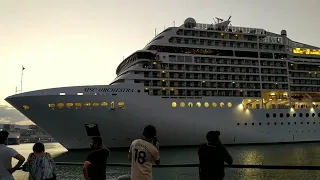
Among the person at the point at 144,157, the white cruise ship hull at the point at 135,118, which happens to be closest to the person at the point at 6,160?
the person at the point at 144,157

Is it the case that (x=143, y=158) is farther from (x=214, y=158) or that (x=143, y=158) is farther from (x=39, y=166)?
(x=39, y=166)

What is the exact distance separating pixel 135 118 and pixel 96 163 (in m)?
28.9

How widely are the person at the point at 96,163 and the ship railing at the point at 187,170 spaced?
2.55 feet

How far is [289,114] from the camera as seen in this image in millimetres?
44094

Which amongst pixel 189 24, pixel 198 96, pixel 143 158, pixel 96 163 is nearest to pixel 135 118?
pixel 198 96

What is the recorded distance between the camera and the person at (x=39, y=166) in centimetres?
595

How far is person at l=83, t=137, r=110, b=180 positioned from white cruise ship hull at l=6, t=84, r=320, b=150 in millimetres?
28294

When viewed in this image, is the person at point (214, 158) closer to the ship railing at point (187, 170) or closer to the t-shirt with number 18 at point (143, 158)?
the ship railing at point (187, 170)

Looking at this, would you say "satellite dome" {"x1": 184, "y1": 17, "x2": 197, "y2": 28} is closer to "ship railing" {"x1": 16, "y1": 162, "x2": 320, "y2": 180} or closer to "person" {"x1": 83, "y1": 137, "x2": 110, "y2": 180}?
"ship railing" {"x1": 16, "y1": 162, "x2": 320, "y2": 180}

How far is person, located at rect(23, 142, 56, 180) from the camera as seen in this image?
5.95m

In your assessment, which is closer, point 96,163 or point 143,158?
point 143,158

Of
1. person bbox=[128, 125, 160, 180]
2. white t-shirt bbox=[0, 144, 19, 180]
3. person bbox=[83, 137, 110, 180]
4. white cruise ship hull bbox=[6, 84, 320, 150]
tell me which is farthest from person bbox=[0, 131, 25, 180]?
white cruise ship hull bbox=[6, 84, 320, 150]

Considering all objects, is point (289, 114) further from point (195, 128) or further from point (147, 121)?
point (147, 121)

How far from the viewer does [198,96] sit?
Answer: 39.6 m
